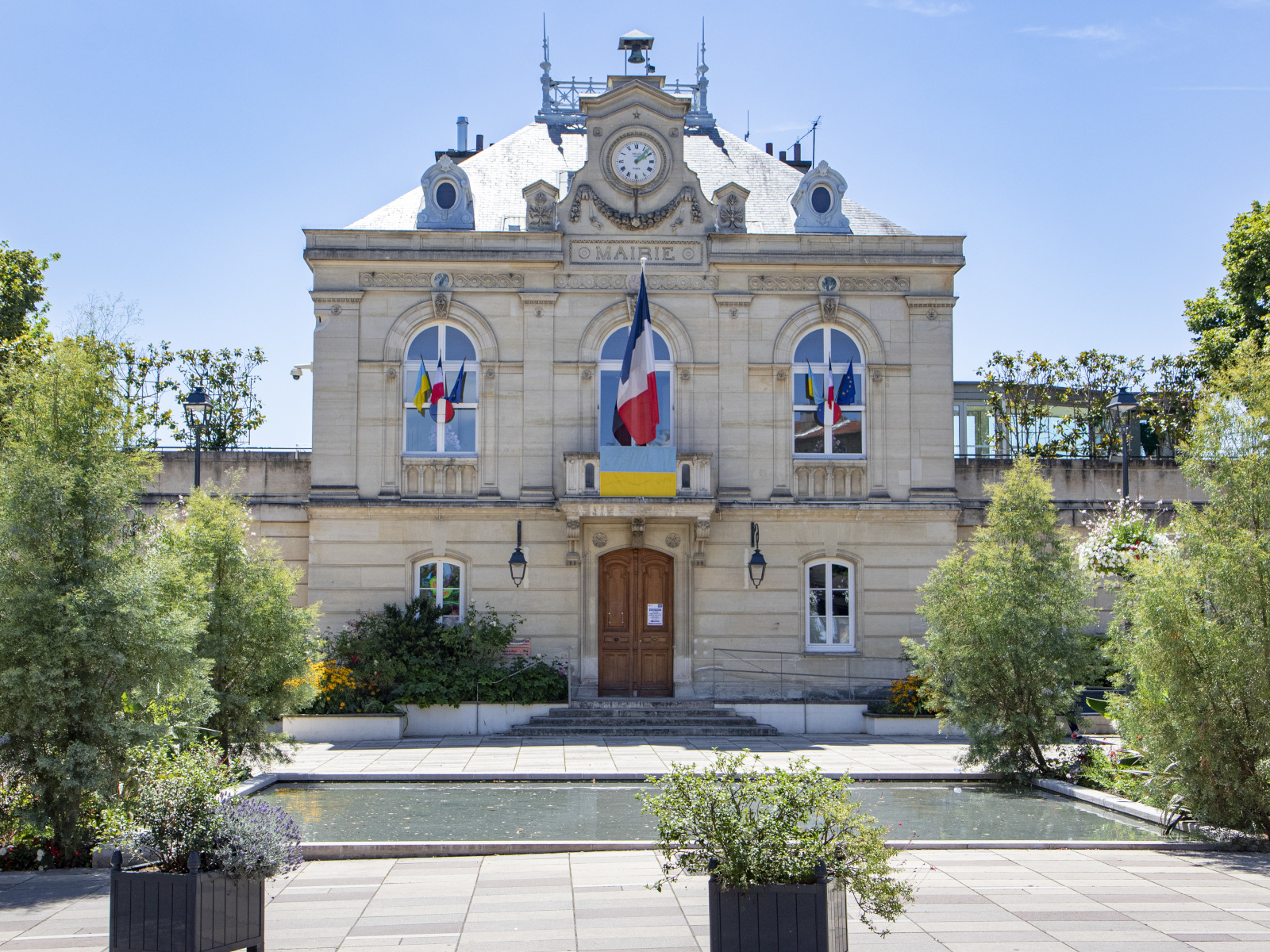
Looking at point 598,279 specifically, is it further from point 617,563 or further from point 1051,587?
point 1051,587

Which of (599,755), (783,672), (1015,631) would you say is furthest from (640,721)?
(1015,631)

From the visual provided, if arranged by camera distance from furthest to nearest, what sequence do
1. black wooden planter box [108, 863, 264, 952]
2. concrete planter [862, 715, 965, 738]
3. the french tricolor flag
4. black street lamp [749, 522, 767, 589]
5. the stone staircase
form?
black street lamp [749, 522, 767, 589] < the french tricolor flag < concrete planter [862, 715, 965, 738] < the stone staircase < black wooden planter box [108, 863, 264, 952]

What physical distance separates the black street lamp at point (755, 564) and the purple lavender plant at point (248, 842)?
57.8 ft

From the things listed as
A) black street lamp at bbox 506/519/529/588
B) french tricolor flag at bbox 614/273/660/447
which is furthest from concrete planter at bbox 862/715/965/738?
black street lamp at bbox 506/519/529/588

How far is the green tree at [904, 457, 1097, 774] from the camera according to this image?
55.5 ft

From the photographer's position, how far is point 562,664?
24703 mm

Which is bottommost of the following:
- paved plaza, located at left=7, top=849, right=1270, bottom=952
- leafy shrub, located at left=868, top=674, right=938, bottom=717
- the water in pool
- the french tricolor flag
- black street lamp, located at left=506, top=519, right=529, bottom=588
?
the water in pool

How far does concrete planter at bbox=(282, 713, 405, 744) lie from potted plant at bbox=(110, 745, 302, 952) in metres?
13.9

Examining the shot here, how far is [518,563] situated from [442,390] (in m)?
4.16

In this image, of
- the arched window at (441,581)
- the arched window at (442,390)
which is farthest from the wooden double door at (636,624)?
the arched window at (442,390)

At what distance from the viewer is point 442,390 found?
25.3m

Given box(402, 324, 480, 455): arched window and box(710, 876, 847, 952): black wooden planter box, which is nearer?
box(710, 876, 847, 952): black wooden planter box

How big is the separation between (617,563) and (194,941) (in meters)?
18.3

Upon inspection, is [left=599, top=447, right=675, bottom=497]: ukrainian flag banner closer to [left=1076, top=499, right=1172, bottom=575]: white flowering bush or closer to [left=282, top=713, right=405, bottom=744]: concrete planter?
[left=282, top=713, right=405, bottom=744]: concrete planter
